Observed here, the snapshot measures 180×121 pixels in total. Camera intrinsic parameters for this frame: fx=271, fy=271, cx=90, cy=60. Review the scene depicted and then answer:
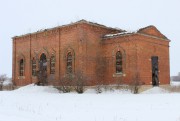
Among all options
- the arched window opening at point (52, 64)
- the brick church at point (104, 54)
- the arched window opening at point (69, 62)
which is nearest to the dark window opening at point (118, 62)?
the brick church at point (104, 54)

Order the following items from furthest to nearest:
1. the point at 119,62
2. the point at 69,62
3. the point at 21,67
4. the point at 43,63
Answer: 1. the point at 21,67
2. the point at 43,63
3. the point at 69,62
4. the point at 119,62

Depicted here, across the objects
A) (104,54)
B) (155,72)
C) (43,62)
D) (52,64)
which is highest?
(104,54)

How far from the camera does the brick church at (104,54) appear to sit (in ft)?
83.6

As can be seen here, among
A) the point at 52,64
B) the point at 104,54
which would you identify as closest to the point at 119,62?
the point at 104,54

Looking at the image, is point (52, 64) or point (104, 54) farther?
point (52, 64)

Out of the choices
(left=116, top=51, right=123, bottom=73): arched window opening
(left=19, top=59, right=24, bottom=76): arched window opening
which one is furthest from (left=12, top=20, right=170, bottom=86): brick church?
(left=19, top=59, right=24, bottom=76): arched window opening

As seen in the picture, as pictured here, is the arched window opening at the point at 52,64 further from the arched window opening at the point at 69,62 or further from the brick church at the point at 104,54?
the arched window opening at the point at 69,62

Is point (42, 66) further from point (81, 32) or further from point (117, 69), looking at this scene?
point (117, 69)

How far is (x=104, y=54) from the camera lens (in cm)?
2759

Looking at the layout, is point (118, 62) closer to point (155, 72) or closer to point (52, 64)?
point (155, 72)

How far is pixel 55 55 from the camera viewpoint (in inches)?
1144

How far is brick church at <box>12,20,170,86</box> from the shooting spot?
83.6ft

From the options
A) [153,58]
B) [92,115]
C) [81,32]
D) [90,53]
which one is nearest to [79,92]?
[90,53]

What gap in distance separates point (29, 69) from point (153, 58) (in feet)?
48.6
